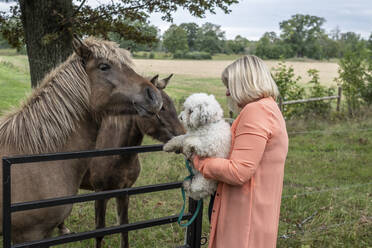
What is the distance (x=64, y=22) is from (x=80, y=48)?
3.40m

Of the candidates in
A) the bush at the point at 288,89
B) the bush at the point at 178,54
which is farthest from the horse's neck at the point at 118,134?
the bush at the point at 178,54

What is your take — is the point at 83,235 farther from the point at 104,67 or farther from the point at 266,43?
the point at 266,43

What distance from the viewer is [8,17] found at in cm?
646

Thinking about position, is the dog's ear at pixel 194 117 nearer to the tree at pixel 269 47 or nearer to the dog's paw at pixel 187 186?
the dog's paw at pixel 187 186

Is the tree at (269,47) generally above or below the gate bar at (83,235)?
above

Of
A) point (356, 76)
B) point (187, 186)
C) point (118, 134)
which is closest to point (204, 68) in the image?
point (356, 76)

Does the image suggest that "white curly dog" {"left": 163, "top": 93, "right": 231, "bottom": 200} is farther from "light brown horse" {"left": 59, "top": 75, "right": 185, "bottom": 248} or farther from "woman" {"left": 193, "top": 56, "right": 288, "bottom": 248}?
"light brown horse" {"left": 59, "top": 75, "right": 185, "bottom": 248}

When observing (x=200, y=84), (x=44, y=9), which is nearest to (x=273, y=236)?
(x=44, y=9)

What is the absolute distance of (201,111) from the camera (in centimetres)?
192

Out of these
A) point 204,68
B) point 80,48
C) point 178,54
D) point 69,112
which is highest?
point 178,54

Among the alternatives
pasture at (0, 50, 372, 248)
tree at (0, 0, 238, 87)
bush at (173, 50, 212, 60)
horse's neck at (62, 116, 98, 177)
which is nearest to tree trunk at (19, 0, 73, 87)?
tree at (0, 0, 238, 87)

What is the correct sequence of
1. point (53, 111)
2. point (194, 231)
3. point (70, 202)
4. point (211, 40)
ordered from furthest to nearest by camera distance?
point (211, 40), point (194, 231), point (53, 111), point (70, 202)

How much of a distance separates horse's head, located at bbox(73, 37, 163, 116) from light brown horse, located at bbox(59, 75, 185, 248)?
932 mm

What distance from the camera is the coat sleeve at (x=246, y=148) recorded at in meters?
1.83
